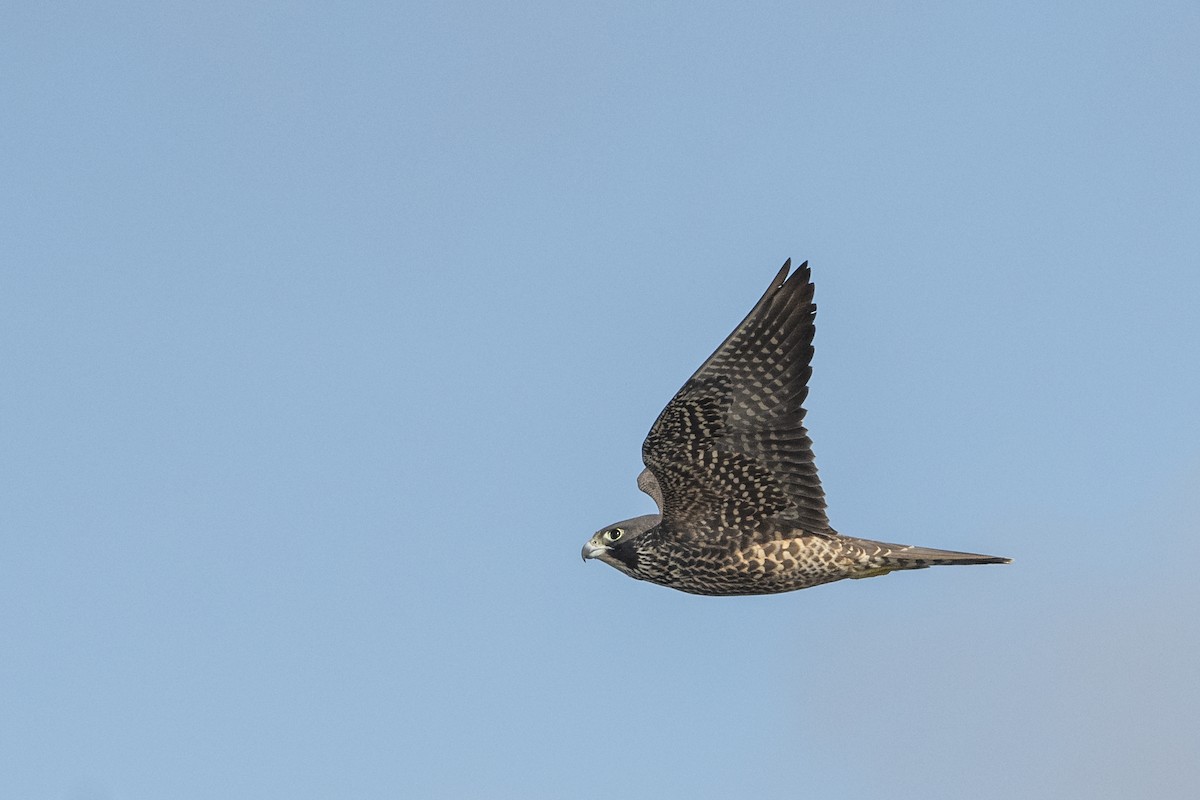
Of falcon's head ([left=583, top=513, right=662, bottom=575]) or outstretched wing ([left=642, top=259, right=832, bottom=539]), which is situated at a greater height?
outstretched wing ([left=642, top=259, right=832, bottom=539])

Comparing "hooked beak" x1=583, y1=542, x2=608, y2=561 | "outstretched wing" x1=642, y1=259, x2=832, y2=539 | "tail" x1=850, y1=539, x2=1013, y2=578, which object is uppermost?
"outstretched wing" x1=642, y1=259, x2=832, y2=539

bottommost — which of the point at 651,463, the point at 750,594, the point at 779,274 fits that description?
the point at 750,594

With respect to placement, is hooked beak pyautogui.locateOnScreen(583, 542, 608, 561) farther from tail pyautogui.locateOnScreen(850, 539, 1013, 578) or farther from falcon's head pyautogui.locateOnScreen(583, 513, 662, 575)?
tail pyautogui.locateOnScreen(850, 539, 1013, 578)

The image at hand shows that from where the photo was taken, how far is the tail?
15.4 metres

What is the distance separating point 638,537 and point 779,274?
3.01 metres

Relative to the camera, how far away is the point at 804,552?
52.0ft

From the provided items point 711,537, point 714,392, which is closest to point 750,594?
point 711,537

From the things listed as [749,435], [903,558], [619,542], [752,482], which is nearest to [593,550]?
[619,542]

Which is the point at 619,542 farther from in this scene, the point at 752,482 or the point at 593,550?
the point at 752,482

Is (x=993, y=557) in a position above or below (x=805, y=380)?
below

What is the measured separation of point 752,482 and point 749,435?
1.56 feet

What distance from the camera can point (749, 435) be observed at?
15.5 metres

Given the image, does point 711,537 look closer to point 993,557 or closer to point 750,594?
point 750,594

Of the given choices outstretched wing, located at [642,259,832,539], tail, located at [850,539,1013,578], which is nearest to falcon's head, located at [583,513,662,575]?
outstretched wing, located at [642,259,832,539]
